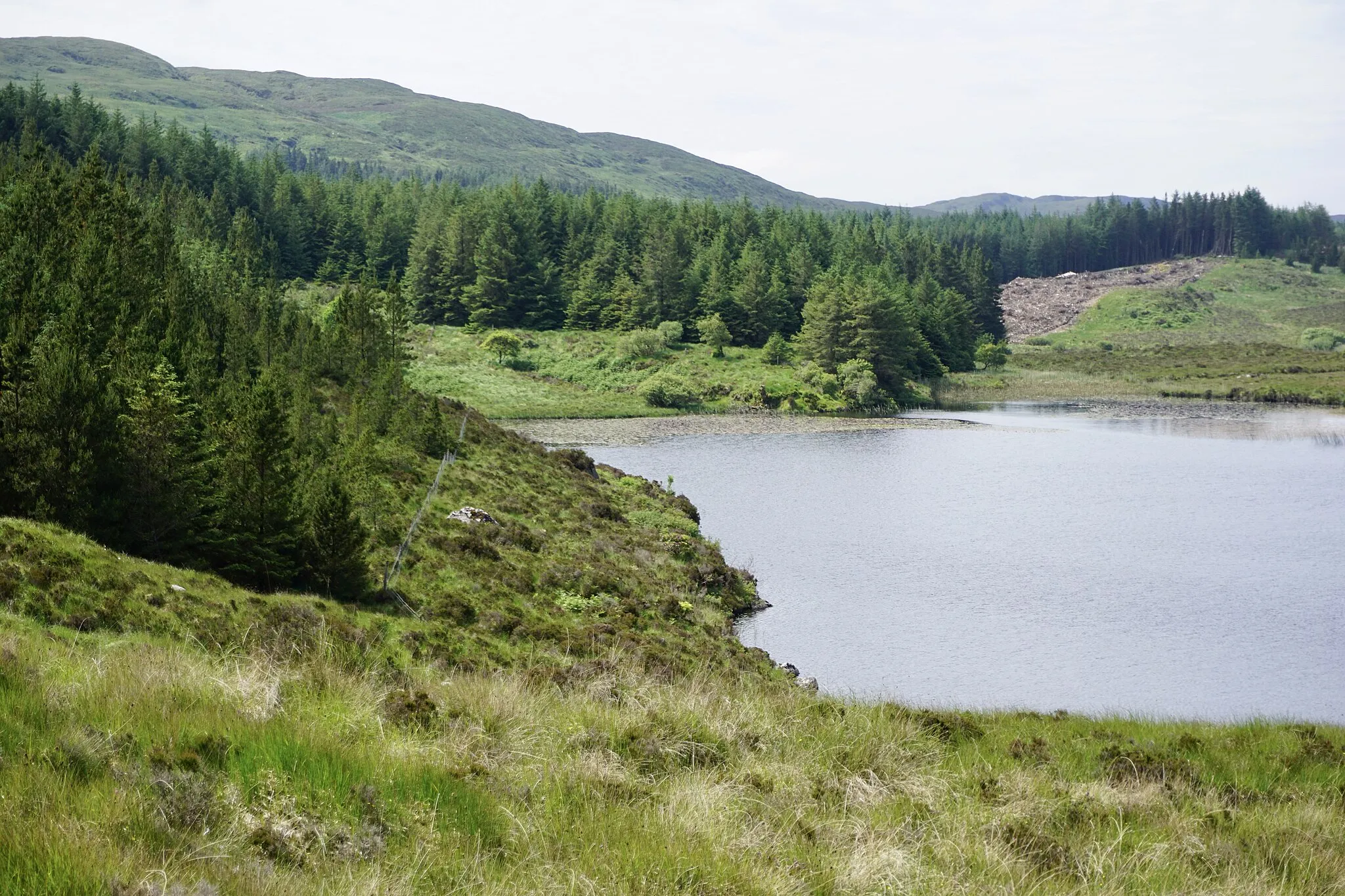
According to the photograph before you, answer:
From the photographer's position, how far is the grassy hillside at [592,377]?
95500mm

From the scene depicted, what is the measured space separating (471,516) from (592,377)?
238 ft

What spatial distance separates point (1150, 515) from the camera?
47.5 metres

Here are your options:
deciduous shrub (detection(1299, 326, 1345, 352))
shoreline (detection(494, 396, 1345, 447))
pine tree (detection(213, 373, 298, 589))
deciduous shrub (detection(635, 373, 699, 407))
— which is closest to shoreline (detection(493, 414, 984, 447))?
shoreline (detection(494, 396, 1345, 447))

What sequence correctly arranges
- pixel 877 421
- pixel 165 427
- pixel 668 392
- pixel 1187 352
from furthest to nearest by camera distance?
1. pixel 1187 352
2. pixel 668 392
3. pixel 877 421
4. pixel 165 427

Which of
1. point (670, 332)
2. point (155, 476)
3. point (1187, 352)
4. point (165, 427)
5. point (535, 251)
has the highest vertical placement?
point (1187, 352)

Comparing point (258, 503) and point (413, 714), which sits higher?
point (413, 714)

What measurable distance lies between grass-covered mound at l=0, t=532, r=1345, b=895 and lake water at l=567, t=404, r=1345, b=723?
320 centimetres

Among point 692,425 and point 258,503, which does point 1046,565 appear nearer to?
point 258,503

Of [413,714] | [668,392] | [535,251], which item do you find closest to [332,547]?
[413,714]

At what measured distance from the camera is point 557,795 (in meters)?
6.93

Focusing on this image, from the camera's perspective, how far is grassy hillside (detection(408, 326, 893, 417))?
313ft

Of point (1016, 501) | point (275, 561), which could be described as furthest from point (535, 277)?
point (275, 561)

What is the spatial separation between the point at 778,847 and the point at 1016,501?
47750mm

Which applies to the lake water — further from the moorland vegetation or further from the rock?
the rock
